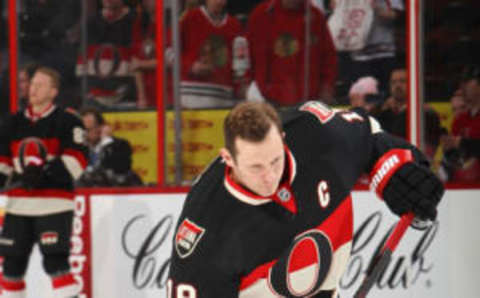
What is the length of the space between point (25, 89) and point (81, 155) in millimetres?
698

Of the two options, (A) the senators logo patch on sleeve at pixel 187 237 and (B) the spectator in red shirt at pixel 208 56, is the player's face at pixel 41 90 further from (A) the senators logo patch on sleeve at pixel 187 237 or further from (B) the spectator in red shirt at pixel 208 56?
(A) the senators logo patch on sleeve at pixel 187 237

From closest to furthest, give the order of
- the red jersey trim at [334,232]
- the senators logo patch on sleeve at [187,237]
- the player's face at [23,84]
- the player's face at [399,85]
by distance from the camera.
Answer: the senators logo patch on sleeve at [187,237] < the red jersey trim at [334,232] < the player's face at [399,85] < the player's face at [23,84]

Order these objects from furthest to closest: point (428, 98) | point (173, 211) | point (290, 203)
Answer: point (173, 211), point (428, 98), point (290, 203)

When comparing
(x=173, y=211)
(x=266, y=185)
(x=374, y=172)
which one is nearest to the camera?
(x=266, y=185)

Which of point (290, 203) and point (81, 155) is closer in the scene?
point (290, 203)

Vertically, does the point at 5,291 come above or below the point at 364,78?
below

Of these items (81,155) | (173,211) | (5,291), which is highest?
(81,155)

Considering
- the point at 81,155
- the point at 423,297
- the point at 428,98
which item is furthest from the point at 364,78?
the point at 81,155

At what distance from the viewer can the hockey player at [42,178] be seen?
189 inches

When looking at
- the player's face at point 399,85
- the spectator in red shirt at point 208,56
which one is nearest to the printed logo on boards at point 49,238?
the spectator in red shirt at point 208,56

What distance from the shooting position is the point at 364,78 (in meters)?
4.74

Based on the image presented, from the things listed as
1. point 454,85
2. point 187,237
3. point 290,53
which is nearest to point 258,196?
point 187,237

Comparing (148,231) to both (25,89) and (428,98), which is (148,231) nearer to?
(25,89)

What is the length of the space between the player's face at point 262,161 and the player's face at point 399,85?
2.21 metres
